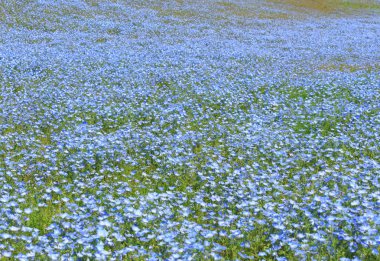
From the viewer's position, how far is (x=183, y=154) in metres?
8.20

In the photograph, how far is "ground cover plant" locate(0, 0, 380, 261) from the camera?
17.0ft

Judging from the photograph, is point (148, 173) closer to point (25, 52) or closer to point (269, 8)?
point (25, 52)

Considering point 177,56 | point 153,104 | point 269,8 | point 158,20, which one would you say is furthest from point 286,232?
point 269,8

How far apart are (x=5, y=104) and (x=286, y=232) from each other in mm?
7917

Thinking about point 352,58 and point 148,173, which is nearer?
point 148,173

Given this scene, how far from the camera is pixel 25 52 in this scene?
57.6 feet

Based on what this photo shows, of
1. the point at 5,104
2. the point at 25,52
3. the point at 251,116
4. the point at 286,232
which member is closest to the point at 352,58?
the point at 251,116

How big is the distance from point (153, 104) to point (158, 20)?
859 inches

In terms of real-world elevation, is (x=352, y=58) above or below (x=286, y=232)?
below

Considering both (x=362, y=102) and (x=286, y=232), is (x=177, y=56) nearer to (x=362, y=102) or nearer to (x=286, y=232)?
(x=362, y=102)

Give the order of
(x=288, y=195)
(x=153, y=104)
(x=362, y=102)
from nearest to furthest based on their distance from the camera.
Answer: (x=288, y=195) < (x=153, y=104) < (x=362, y=102)

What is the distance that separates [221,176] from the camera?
23.6 feet

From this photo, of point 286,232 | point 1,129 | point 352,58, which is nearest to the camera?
point 286,232

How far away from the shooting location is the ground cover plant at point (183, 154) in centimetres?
520
